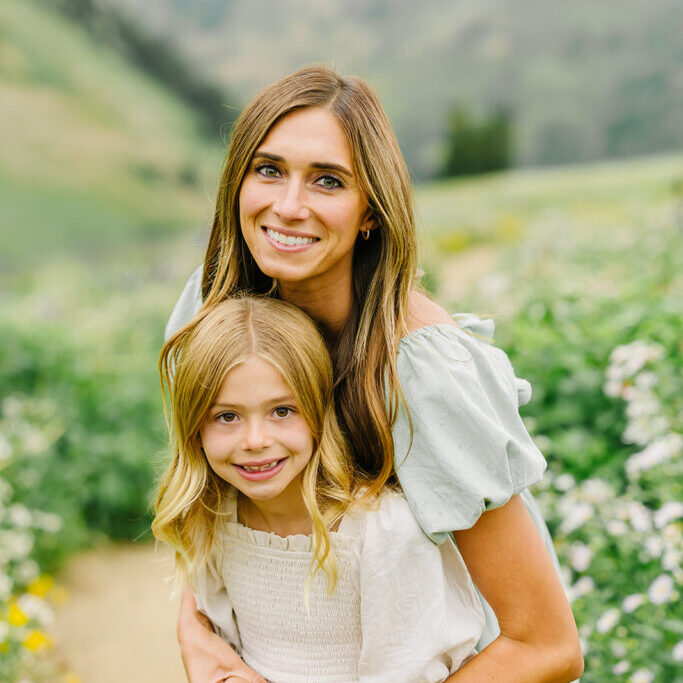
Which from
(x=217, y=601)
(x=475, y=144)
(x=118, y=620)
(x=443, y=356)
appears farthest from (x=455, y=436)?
(x=475, y=144)

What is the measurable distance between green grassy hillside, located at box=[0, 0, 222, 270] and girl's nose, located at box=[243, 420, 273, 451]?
5334 mm

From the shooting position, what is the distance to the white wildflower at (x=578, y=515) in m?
2.51

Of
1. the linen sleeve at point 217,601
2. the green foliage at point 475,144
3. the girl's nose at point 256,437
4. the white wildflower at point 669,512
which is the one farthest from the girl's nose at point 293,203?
the green foliage at point 475,144

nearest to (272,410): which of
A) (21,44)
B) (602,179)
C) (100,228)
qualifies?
(602,179)

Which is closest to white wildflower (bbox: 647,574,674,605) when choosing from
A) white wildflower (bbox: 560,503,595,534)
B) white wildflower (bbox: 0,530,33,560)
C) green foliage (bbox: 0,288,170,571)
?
white wildflower (bbox: 560,503,595,534)

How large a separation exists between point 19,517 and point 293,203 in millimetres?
2242

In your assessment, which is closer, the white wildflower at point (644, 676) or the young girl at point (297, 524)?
the young girl at point (297, 524)

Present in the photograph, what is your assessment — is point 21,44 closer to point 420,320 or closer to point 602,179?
point 602,179

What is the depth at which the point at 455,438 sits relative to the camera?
4.67 ft

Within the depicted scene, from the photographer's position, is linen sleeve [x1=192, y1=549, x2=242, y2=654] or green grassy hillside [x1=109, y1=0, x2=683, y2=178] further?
green grassy hillside [x1=109, y1=0, x2=683, y2=178]

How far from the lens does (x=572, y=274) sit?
4.20 metres

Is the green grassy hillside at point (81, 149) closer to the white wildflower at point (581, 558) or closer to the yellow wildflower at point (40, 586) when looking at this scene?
the yellow wildflower at point (40, 586)

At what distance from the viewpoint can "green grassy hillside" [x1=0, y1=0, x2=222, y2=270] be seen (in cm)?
678

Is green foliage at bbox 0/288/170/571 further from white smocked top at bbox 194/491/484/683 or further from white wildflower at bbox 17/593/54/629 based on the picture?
white smocked top at bbox 194/491/484/683
